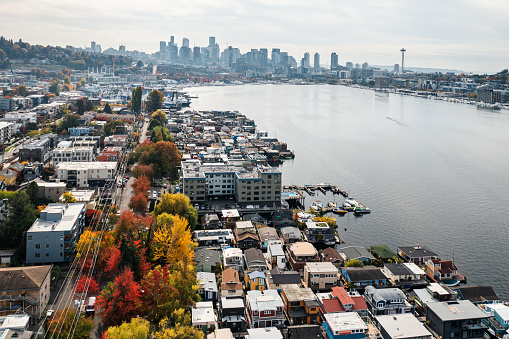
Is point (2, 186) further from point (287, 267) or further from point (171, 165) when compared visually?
point (287, 267)

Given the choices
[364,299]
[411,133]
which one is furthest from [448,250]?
[411,133]

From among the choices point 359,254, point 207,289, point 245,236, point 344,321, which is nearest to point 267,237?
point 245,236

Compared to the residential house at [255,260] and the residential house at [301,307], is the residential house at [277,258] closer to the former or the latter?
the residential house at [255,260]

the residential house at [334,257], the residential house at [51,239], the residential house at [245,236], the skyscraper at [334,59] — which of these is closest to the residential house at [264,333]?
the residential house at [334,257]

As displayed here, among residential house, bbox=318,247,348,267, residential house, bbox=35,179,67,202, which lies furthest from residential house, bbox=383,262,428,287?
residential house, bbox=35,179,67,202

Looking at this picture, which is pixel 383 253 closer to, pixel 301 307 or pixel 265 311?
pixel 301 307

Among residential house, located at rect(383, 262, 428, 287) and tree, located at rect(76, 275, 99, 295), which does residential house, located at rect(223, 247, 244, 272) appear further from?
residential house, located at rect(383, 262, 428, 287)
